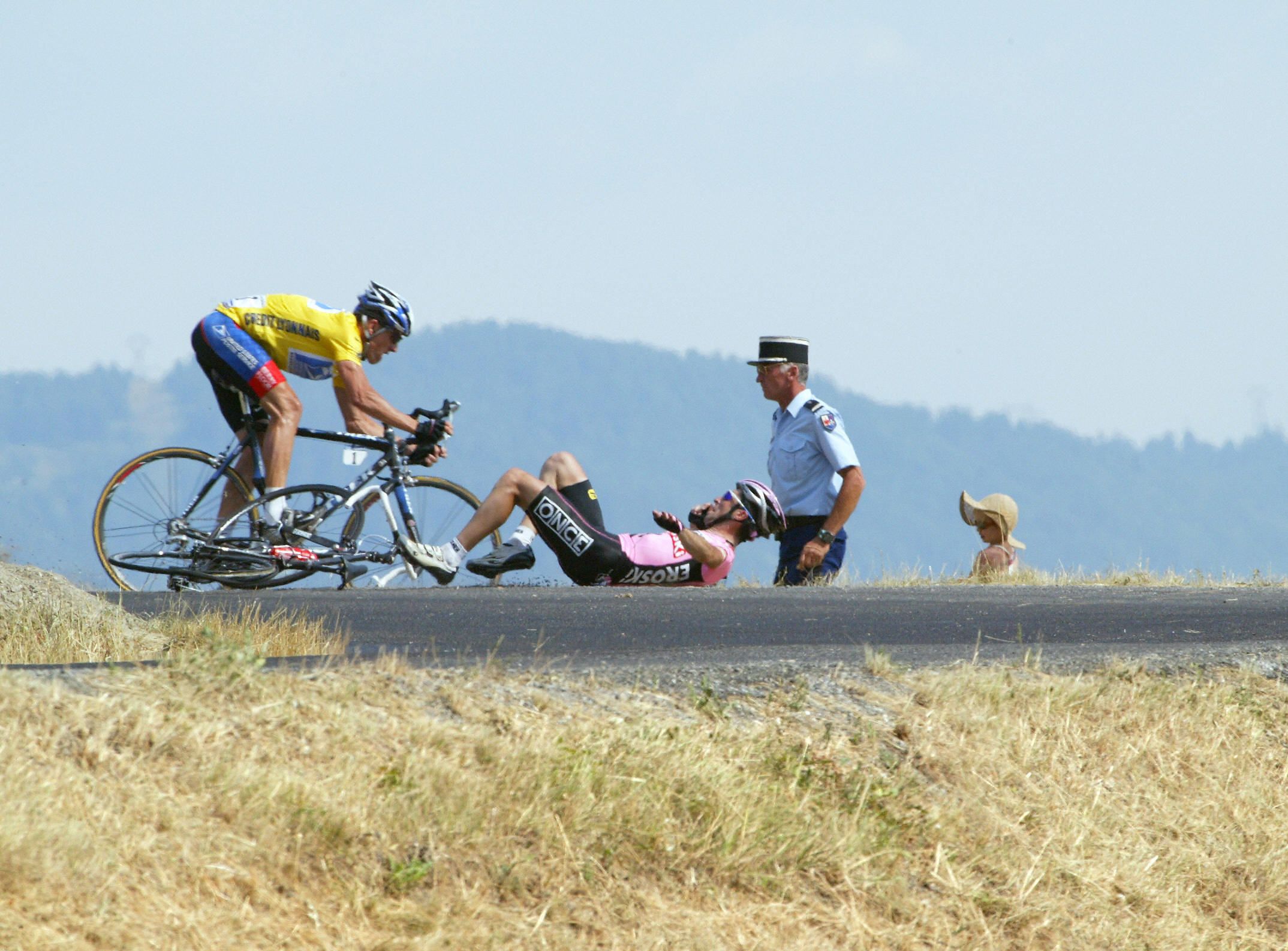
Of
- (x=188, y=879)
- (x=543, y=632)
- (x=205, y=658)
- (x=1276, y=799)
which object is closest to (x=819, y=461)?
(x=543, y=632)

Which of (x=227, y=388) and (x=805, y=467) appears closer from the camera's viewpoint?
(x=227, y=388)

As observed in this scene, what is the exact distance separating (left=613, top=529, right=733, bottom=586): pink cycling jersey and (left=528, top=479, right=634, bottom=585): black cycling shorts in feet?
0.23

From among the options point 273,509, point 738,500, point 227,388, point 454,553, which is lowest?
point 454,553

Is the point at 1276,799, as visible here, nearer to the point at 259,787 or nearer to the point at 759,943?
the point at 759,943

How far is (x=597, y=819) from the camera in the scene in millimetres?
4273

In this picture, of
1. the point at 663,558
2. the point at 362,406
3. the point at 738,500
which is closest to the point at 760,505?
the point at 738,500

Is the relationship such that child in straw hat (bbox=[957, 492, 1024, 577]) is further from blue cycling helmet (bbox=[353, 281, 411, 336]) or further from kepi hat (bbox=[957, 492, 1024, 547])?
blue cycling helmet (bbox=[353, 281, 411, 336])

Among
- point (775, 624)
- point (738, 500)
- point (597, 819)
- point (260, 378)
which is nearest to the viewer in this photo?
point (597, 819)

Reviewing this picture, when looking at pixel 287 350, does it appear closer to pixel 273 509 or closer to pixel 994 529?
pixel 273 509

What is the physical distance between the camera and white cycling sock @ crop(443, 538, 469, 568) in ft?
35.1

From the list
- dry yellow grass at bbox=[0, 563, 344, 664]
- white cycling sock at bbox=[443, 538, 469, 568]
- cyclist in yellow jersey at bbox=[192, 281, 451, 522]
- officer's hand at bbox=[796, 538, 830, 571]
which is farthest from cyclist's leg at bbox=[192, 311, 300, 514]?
officer's hand at bbox=[796, 538, 830, 571]

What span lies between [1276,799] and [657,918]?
2940mm

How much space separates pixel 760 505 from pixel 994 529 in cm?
482

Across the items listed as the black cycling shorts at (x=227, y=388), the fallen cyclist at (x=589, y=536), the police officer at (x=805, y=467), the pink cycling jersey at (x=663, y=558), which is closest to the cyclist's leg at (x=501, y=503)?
the fallen cyclist at (x=589, y=536)
